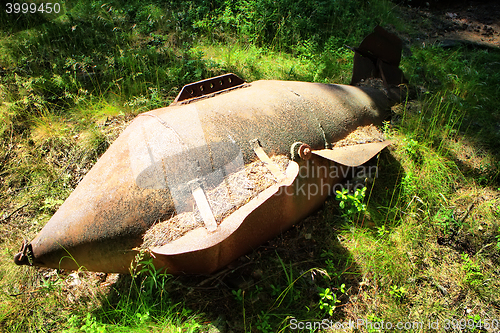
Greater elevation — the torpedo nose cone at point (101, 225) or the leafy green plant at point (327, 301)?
the torpedo nose cone at point (101, 225)

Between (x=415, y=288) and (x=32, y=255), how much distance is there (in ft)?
8.61

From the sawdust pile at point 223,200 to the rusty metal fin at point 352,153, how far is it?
1.43 feet

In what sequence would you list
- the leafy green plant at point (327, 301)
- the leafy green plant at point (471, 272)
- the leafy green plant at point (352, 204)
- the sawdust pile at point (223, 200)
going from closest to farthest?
1. the sawdust pile at point (223, 200)
2. the leafy green plant at point (327, 301)
3. the leafy green plant at point (471, 272)
4. the leafy green plant at point (352, 204)

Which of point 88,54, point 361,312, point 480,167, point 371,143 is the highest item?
point 88,54

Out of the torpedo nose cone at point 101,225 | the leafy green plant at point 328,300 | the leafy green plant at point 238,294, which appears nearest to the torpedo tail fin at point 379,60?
the leafy green plant at point 328,300

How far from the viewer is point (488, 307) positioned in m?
→ 2.25

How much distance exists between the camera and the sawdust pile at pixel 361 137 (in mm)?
2557

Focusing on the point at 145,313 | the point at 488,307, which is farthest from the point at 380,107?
the point at 145,313

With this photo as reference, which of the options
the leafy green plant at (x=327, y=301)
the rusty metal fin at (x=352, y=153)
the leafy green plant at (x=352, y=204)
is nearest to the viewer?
the leafy green plant at (x=327, y=301)

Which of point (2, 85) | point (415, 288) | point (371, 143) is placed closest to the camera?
point (415, 288)

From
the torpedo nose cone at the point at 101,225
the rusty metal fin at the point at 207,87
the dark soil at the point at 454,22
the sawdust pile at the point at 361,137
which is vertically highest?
the dark soil at the point at 454,22

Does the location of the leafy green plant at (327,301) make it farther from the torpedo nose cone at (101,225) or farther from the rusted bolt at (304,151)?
the torpedo nose cone at (101,225)

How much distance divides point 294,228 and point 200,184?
1.08m

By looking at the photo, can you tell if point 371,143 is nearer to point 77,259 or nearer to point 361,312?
point 361,312
